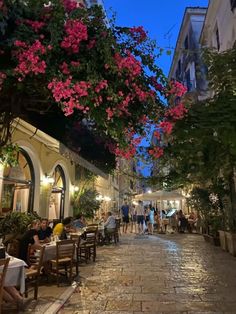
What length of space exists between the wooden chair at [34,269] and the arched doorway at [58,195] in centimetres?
653

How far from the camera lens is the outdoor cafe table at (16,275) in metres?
5.22

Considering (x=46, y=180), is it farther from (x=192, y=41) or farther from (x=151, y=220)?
(x=192, y=41)

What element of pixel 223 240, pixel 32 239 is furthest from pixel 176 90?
pixel 223 240

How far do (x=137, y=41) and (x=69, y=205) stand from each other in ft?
36.6

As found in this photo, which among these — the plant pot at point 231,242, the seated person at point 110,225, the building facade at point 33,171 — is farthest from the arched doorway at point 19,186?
the plant pot at point 231,242

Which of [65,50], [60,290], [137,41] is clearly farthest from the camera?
[60,290]

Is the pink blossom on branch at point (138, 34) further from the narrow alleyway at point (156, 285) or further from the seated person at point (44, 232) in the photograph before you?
the seated person at point (44, 232)

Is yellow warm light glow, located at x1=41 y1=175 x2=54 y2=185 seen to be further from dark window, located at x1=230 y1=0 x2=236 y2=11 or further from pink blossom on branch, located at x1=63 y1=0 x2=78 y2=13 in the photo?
dark window, located at x1=230 y1=0 x2=236 y2=11

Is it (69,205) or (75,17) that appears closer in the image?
(75,17)

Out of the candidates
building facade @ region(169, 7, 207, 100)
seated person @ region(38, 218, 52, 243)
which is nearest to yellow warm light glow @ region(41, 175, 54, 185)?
seated person @ region(38, 218, 52, 243)

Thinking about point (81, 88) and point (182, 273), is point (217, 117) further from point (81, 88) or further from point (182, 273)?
point (182, 273)

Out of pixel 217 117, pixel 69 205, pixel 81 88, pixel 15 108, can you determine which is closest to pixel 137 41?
pixel 81 88

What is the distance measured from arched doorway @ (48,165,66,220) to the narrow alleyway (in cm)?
350

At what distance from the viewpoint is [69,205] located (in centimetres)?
1487
